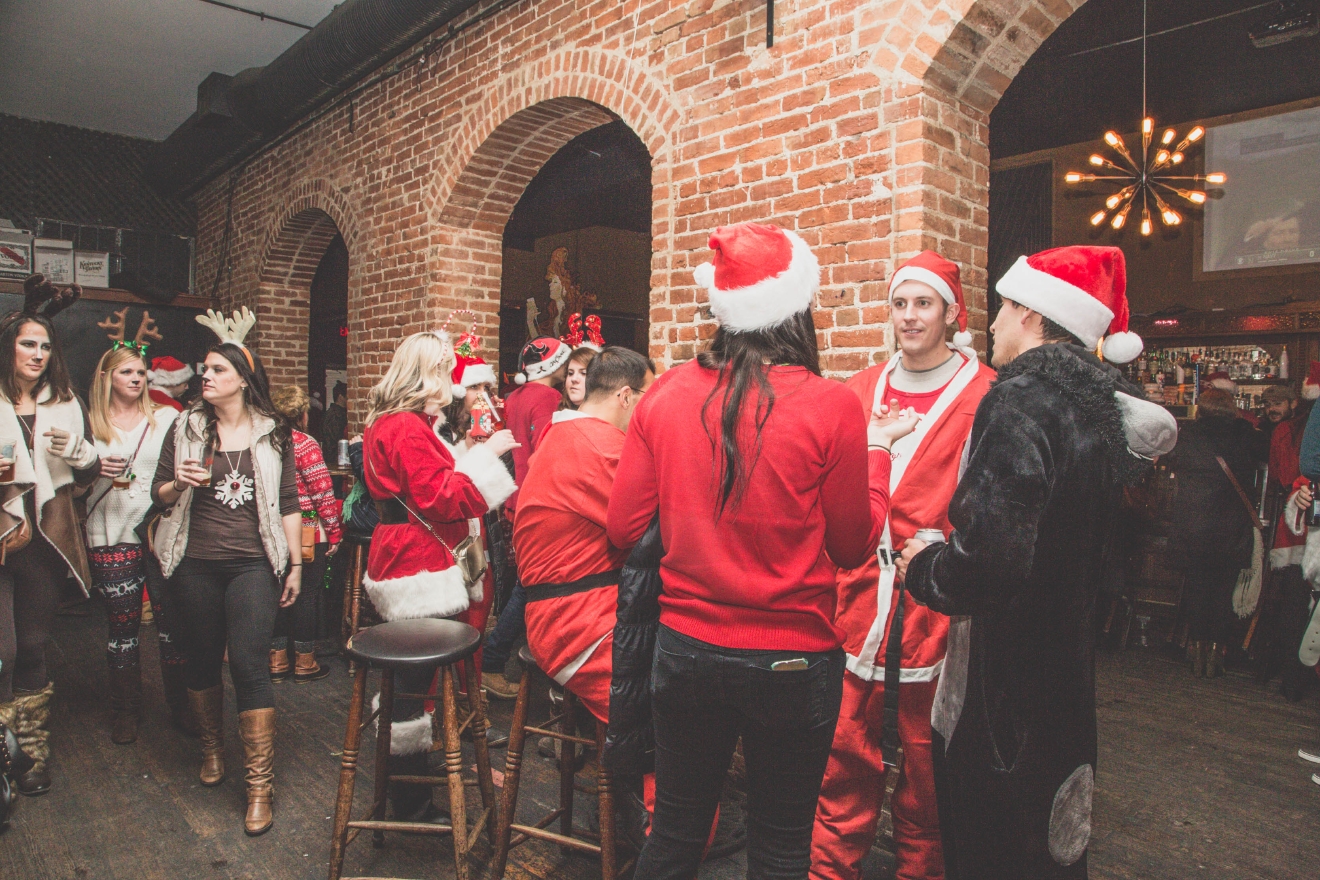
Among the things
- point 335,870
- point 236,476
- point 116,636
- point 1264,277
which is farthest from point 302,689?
A: point 1264,277

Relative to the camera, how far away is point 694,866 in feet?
5.18

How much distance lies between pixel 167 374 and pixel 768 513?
5312mm

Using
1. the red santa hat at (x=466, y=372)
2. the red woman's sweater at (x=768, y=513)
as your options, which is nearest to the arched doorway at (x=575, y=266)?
the red santa hat at (x=466, y=372)

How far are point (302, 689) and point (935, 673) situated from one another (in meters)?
3.17

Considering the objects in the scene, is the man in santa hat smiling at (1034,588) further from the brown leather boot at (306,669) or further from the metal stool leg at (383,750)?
the brown leather boot at (306,669)

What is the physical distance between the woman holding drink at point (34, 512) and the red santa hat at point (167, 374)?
2.39 metres

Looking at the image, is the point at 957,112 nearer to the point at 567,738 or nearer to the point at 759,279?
the point at 759,279

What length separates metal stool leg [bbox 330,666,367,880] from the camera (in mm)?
2180

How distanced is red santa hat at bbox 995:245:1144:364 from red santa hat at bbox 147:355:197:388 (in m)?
5.45

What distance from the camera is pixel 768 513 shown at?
4.76ft

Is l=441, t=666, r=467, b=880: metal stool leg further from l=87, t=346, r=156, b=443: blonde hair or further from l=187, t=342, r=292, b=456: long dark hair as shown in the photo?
l=87, t=346, r=156, b=443: blonde hair

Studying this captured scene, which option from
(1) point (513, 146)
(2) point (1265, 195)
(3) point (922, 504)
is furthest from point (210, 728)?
(2) point (1265, 195)

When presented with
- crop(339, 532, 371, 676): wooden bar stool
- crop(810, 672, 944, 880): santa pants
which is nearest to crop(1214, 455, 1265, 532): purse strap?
crop(810, 672, 944, 880): santa pants

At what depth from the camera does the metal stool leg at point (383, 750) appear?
7.68ft
